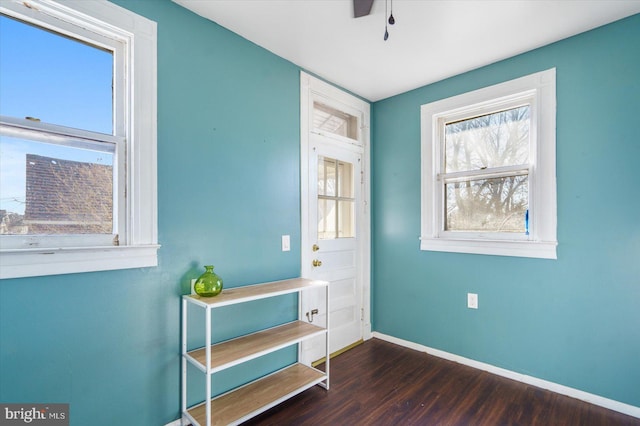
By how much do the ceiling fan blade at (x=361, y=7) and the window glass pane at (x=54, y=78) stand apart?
143 centimetres

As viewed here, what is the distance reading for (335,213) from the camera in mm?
2869

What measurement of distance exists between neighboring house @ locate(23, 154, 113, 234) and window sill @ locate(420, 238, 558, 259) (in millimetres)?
2520

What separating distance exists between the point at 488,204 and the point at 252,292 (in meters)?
2.08

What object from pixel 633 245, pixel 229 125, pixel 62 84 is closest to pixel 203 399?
pixel 229 125

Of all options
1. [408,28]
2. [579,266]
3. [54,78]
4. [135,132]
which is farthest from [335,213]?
[54,78]

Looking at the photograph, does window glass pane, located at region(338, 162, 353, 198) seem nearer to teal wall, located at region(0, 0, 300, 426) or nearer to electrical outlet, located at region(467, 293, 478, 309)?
teal wall, located at region(0, 0, 300, 426)

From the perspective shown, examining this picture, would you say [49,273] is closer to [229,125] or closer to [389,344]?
[229,125]

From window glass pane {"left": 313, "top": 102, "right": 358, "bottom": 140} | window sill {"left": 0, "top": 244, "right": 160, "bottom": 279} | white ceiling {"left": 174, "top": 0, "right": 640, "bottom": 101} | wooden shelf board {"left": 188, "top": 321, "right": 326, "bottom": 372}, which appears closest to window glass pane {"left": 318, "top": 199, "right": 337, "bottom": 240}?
window glass pane {"left": 313, "top": 102, "right": 358, "bottom": 140}

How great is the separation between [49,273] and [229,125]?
1281 mm

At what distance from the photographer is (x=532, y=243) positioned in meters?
2.26

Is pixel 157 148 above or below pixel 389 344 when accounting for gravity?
above

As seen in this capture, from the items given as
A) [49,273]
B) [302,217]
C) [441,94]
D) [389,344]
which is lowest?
[389,344]

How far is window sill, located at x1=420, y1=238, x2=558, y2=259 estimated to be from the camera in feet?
7.25

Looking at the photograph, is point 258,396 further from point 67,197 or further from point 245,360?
point 67,197
